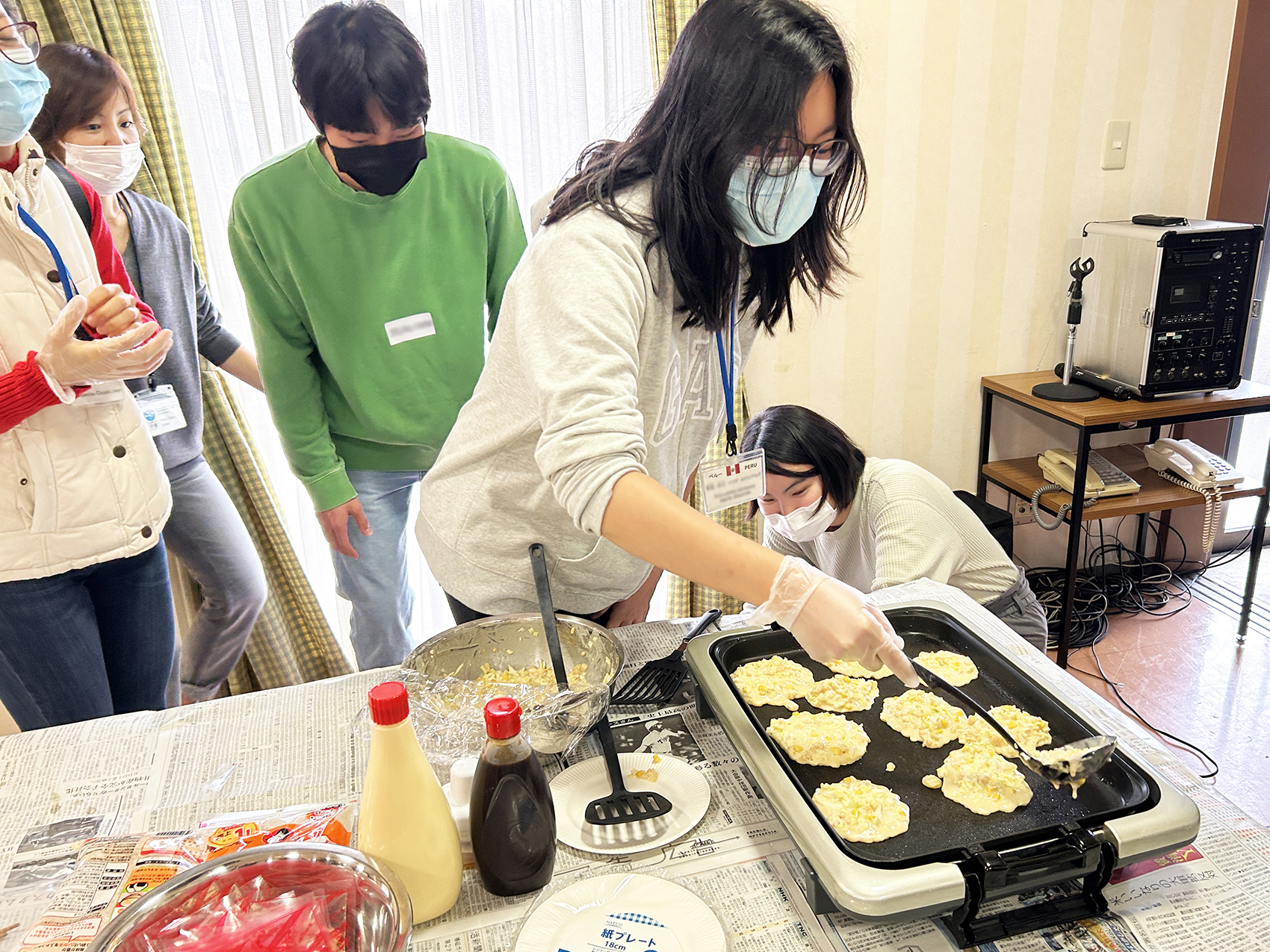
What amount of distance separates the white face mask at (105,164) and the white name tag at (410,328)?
637 millimetres

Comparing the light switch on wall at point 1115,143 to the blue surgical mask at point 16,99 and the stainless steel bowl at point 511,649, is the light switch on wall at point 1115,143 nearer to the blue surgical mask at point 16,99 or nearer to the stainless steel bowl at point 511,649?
the stainless steel bowl at point 511,649

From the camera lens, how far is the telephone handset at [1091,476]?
2641mm

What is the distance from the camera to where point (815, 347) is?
8.94ft

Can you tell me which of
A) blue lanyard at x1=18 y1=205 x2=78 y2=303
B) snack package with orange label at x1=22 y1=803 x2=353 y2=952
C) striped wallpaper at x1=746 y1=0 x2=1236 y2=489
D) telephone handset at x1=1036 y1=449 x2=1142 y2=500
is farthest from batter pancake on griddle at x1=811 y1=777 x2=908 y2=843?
telephone handset at x1=1036 y1=449 x2=1142 y2=500

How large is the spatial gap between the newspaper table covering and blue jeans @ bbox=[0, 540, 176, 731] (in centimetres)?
36

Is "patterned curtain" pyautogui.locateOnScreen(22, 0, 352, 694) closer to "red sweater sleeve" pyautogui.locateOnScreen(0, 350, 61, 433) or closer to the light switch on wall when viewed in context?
"red sweater sleeve" pyautogui.locateOnScreen(0, 350, 61, 433)

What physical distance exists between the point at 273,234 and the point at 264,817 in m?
1.31

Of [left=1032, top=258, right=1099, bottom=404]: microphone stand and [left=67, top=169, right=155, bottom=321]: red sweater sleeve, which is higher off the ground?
[left=67, top=169, right=155, bottom=321]: red sweater sleeve

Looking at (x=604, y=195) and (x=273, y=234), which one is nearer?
(x=604, y=195)

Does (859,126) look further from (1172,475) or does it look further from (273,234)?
(273,234)

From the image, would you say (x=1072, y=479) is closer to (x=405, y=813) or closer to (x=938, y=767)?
(x=938, y=767)

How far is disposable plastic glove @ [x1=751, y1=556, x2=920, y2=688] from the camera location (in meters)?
0.93

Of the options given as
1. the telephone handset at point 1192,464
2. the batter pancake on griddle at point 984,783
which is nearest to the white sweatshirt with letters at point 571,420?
the batter pancake on griddle at point 984,783

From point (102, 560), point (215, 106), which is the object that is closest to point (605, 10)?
point (215, 106)
